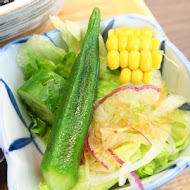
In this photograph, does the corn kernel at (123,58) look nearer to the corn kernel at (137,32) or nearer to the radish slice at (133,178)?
the corn kernel at (137,32)

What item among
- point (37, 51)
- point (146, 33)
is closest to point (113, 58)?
→ point (146, 33)

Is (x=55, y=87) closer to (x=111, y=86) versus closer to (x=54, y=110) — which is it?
(x=54, y=110)

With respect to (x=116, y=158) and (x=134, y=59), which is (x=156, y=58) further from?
(x=116, y=158)

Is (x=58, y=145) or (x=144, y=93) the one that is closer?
(x=58, y=145)

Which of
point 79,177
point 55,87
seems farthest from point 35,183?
point 55,87

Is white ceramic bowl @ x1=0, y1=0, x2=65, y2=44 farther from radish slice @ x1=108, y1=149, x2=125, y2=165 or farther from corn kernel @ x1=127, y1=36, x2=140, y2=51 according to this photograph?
radish slice @ x1=108, y1=149, x2=125, y2=165

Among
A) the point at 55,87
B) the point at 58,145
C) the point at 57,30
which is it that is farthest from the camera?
the point at 57,30
